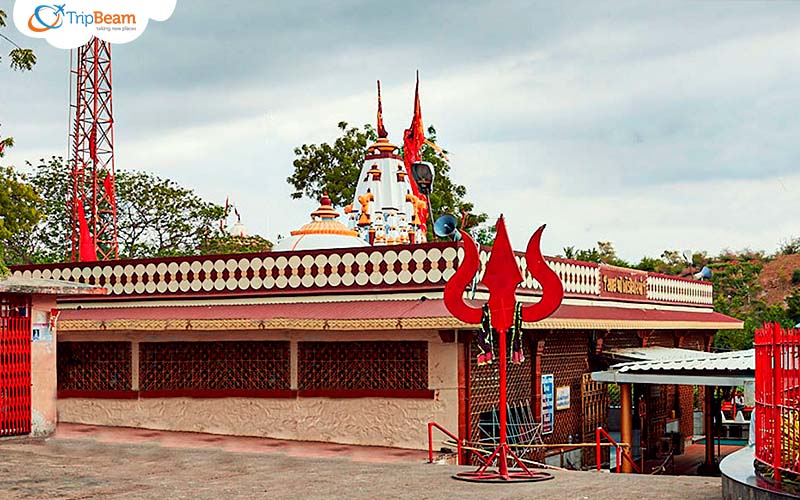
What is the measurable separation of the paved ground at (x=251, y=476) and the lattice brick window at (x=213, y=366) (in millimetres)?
1338

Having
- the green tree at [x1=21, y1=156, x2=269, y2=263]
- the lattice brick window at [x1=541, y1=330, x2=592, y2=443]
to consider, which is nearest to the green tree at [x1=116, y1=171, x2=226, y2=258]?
the green tree at [x1=21, y1=156, x2=269, y2=263]

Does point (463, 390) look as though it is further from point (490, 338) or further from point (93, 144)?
point (93, 144)

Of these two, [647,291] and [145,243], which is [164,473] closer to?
[647,291]

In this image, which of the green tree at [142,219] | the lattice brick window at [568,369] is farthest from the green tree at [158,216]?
the lattice brick window at [568,369]

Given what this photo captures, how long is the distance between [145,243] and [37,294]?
2874 centimetres

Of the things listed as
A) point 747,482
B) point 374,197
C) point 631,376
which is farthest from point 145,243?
point 747,482

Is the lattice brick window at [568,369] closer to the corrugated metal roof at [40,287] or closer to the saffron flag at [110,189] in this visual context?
the corrugated metal roof at [40,287]

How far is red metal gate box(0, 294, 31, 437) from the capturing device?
15.4m

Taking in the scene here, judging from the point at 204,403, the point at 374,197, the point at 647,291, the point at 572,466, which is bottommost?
the point at 572,466

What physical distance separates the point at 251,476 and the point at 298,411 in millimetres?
4472

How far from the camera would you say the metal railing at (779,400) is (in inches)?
347

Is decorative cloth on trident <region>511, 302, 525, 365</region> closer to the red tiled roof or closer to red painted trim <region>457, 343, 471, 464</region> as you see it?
the red tiled roof

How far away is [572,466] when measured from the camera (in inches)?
745

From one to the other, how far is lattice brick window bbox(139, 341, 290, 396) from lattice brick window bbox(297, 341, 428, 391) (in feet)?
1.46
